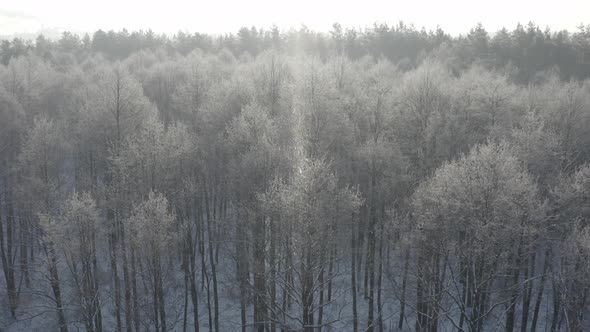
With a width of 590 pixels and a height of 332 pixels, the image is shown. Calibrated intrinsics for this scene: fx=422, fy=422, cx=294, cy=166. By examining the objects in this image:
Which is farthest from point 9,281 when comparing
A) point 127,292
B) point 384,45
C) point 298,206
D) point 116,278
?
point 384,45

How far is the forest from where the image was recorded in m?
20.6

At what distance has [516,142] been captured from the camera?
27.5 m

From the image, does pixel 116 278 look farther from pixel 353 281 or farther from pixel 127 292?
pixel 353 281

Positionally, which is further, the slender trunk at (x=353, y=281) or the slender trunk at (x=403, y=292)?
the slender trunk at (x=353, y=281)

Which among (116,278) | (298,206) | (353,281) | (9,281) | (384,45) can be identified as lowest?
(9,281)

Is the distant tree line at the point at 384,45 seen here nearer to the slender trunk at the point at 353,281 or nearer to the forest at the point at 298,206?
the forest at the point at 298,206

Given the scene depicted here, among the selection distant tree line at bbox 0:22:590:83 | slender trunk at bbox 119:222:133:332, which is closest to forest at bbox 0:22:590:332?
slender trunk at bbox 119:222:133:332

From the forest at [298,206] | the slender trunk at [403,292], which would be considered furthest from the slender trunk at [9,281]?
the slender trunk at [403,292]

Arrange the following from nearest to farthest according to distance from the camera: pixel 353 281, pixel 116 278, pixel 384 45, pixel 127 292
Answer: pixel 127 292, pixel 116 278, pixel 353 281, pixel 384 45

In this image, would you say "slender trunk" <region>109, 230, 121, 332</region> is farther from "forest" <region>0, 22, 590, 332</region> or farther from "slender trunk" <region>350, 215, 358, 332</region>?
"slender trunk" <region>350, 215, 358, 332</region>

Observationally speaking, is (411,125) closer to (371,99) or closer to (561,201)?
(371,99)

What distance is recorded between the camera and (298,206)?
19656 mm

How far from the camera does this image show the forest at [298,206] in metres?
20.6

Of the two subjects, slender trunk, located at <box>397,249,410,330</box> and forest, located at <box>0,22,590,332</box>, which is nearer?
forest, located at <box>0,22,590,332</box>
